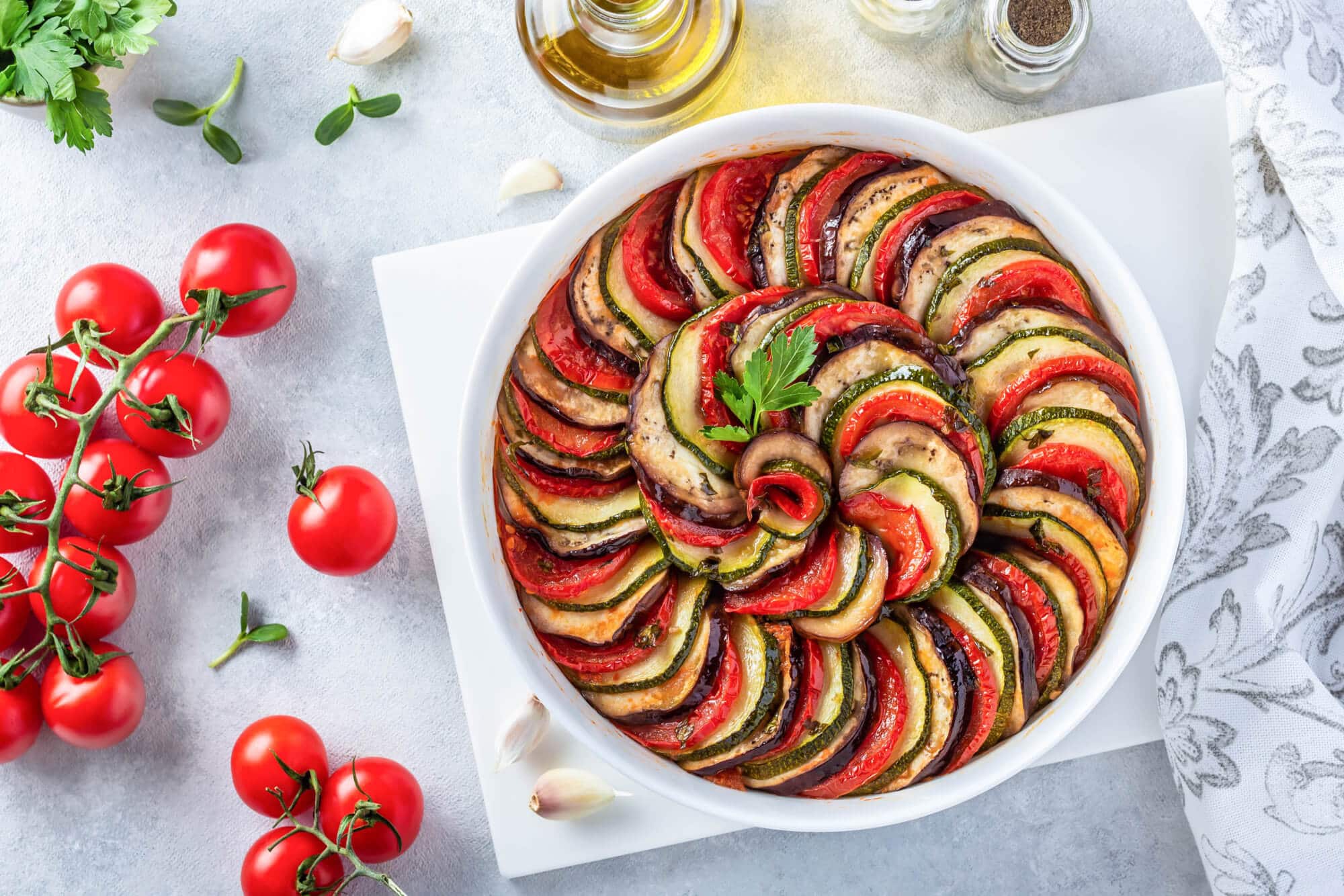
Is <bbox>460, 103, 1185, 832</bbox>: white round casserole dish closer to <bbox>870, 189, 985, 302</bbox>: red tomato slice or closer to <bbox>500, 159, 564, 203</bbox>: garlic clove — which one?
<bbox>870, 189, 985, 302</bbox>: red tomato slice

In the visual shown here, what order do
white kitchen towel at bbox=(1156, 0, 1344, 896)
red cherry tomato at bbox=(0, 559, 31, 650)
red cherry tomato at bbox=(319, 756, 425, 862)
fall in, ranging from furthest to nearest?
1. red cherry tomato at bbox=(0, 559, 31, 650)
2. red cherry tomato at bbox=(319, 756, 425, 862)
3. white kitchen towel at bbox=(1156, 0, 1344, 896)

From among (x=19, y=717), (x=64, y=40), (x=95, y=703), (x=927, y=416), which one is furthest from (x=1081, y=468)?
(x=19, y=717)

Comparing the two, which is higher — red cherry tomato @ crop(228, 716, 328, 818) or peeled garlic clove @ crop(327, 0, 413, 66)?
peeled garlic clove @ crop(327, 0, 413, 66)

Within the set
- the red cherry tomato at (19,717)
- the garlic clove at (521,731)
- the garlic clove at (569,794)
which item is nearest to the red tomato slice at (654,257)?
the garlic clove at (521,731)

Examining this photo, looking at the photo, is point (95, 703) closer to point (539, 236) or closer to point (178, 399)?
point (178, 399)

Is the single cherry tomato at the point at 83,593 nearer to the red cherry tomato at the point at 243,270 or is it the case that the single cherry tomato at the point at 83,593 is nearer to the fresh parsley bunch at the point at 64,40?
the red cherry tomato at the point at 243,270

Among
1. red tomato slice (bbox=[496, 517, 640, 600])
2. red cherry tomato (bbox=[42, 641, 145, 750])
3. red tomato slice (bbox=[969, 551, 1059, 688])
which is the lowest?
red cherry tomato (bbox=[42, 641, 145, 750])

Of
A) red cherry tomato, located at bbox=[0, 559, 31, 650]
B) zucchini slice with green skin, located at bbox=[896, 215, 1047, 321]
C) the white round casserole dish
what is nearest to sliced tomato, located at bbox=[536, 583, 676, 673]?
the white round casserole dish
